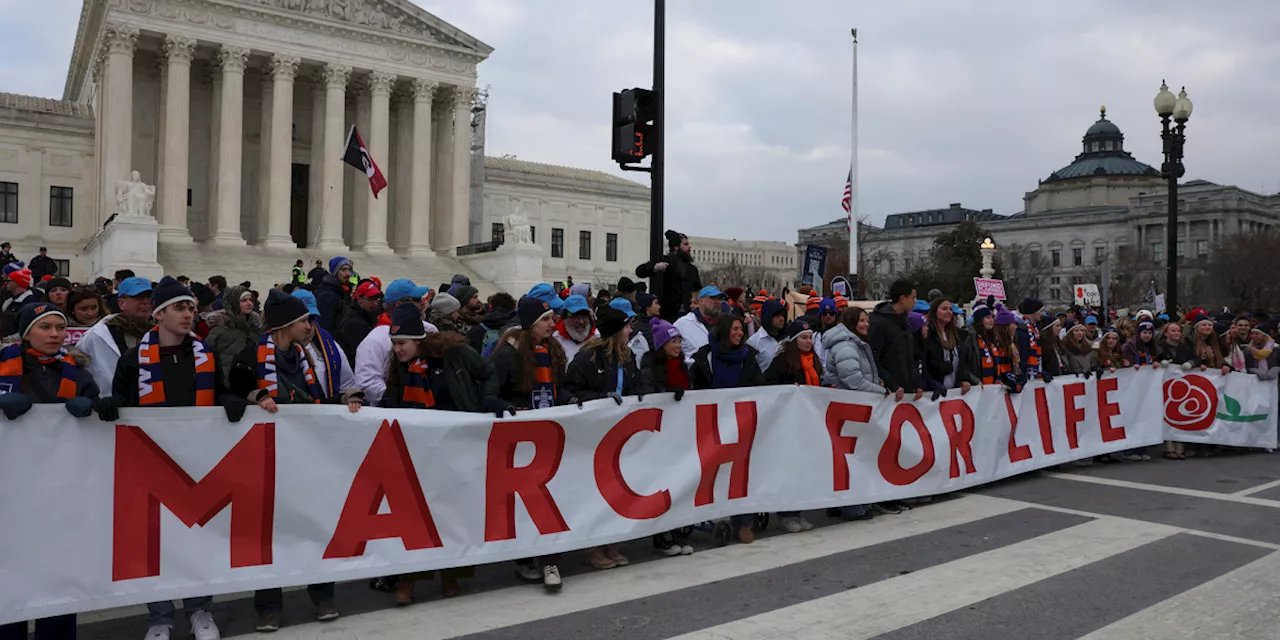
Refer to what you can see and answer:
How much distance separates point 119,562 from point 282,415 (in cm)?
114

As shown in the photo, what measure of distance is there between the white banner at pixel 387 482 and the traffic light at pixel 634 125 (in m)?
3.86

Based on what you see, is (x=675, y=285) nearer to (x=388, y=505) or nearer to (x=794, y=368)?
(x=794, y=368)

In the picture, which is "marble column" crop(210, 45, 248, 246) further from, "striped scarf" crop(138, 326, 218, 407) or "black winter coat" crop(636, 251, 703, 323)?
"striped scarf" crop(138, 326, 218, 407)

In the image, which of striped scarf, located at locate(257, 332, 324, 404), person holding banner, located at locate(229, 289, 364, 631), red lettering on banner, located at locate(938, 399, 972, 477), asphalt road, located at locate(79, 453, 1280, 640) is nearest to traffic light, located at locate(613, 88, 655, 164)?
red lettering on banner, located at locate(938, 399, 972, 477)

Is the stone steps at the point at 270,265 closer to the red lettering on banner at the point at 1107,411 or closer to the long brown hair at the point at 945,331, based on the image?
the red lettering on banner at the point at 1107,411

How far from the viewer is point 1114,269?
251ft

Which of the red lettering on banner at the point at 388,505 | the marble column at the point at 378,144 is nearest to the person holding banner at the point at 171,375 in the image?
the red lettering on banner at the point at 388,505

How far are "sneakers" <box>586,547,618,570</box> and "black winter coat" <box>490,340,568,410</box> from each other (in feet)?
3.86

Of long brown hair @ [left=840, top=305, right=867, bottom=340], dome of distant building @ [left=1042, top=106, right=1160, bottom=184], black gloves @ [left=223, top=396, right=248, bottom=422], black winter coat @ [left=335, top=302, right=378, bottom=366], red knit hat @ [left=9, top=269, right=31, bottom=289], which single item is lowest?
black gloves @ [left=223, top=396, right=248, bottom=422]

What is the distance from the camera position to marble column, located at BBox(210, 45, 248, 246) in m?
39.8

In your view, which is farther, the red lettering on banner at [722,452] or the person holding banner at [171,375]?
the red lettering on banner at [722,452]

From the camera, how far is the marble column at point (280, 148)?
41.1m

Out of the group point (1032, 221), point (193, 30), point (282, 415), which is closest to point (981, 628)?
point (282, 415)

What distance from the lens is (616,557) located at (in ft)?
22.9
